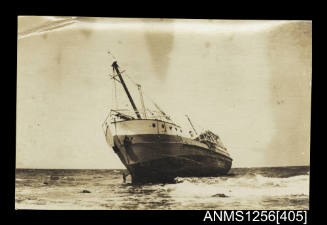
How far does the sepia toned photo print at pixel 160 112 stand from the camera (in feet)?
7.70

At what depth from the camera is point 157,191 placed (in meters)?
2.35

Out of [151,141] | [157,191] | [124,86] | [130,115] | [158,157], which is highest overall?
[124,86]

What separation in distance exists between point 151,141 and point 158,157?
0.39 feet

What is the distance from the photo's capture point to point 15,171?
7.77ft

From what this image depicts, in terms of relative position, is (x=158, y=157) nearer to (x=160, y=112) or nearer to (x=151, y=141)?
(x=151, y=141)

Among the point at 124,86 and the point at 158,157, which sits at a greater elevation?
the point at 124,86

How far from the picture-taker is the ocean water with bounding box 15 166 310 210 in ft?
7.65

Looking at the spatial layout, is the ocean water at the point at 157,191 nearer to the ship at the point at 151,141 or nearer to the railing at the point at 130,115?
the ship at the point at 151,141

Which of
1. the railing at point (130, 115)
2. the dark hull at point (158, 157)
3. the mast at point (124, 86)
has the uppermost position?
the mast at point (124, 86)

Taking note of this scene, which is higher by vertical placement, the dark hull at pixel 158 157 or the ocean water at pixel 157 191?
the dark hull at pixel 158 157

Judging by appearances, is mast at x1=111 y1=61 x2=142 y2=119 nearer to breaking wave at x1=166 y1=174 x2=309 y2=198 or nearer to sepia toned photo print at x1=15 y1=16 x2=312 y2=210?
sepia toned photo print at x1=15 y1=16 x2=312 y2=210

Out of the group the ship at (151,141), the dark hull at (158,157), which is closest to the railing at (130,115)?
the ship at (151,141)

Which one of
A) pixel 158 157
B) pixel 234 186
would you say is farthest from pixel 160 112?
pixel 234 186

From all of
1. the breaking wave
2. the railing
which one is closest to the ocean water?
the breaking wave
